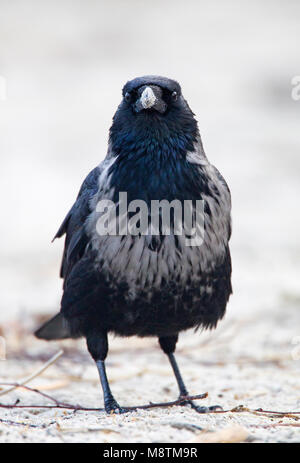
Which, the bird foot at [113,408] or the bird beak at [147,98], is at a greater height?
the bird beak at [147,98]

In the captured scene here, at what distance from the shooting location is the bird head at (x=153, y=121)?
4070 mm

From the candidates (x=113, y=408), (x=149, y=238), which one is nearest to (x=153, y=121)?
(x=149, y=238)

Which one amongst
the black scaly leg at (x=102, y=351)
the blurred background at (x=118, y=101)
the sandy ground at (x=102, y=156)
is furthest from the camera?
the blurred background at (x=118, y=101)

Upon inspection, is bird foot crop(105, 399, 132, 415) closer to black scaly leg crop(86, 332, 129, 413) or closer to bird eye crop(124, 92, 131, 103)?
black scaly leg crop(86, 332, 129, 413)

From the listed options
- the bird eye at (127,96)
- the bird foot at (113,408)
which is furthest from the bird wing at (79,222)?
the bird foot at (113,408)

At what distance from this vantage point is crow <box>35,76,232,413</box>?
394cm

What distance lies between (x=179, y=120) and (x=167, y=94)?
0.14 m

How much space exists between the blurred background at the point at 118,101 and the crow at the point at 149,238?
2.30 meters

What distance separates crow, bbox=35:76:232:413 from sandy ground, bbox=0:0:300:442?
471 mm

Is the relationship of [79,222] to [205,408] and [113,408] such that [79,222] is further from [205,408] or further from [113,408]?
[205,408]

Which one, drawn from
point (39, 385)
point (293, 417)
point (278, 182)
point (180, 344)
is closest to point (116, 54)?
point (278, 182)

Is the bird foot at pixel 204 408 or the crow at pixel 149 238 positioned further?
the bird foot at pixel 204 408

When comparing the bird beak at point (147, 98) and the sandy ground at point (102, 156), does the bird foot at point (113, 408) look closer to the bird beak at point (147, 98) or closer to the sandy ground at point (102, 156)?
the sandy ground at point (102, 156)

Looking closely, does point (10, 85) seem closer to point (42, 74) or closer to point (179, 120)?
point (42, 74)
